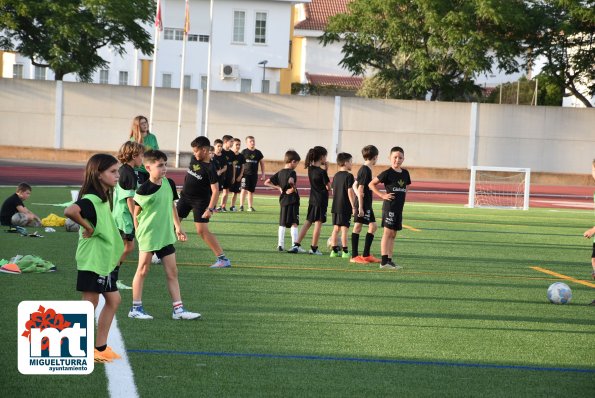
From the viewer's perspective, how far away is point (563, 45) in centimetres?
4391

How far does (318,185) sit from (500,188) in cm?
2062

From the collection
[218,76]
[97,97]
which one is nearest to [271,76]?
[218,76]

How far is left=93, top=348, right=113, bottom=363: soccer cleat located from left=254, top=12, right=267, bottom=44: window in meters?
52.2

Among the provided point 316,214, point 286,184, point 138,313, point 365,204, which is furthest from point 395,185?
point 138,313

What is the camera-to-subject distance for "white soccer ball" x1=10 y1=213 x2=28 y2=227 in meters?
16.7

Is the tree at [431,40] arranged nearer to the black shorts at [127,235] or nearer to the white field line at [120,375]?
the black shorts at [127,235]

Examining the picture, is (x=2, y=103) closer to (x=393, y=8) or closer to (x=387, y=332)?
(x=393, y=8)

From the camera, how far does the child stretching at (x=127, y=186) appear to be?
1064 centimetres

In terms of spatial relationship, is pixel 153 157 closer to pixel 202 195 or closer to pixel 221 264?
pixel 202 195

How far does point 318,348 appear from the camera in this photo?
8492mm

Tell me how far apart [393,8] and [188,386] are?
3868 centimetres

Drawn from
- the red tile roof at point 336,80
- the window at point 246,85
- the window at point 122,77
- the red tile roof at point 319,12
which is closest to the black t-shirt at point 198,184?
the window at point 246,85

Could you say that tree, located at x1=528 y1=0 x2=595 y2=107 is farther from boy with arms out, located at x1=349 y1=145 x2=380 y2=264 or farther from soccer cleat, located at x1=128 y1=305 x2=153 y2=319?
soccer cleat, located at x1=128 y1=305 x2=153 y2=319

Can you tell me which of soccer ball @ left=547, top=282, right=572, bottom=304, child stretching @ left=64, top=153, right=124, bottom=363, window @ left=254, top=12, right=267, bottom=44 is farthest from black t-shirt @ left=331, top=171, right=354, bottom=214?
window @ left=254, top=12, right=267, bottom=44
